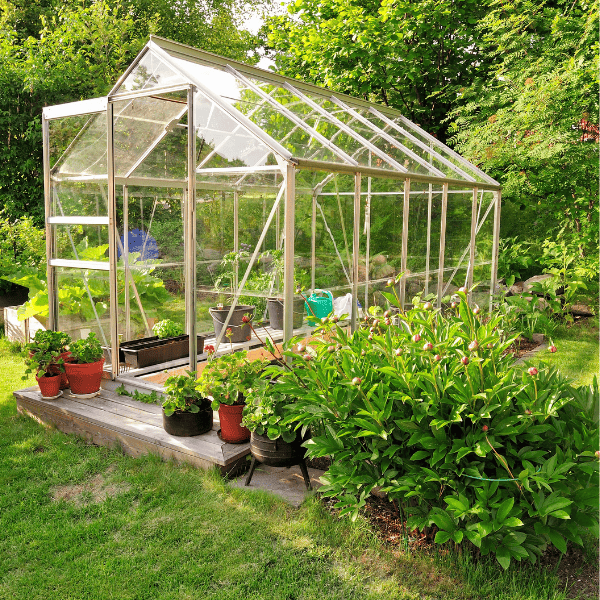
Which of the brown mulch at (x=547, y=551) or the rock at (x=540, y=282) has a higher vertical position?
the rock at (x=540, y=282)

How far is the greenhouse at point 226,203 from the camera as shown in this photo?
467cm

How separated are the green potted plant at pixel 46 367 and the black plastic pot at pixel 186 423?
51.7 inches

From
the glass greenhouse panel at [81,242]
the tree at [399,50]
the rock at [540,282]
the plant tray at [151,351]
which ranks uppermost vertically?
the tree at [399,50]

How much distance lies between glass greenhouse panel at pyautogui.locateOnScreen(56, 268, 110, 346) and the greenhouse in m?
0.01

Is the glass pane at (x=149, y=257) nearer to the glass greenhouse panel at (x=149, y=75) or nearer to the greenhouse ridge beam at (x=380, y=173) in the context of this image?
the glass greenhouse panel at (x=149, y=75)

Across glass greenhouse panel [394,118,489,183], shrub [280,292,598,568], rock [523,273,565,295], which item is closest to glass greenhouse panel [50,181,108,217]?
shrub [280,292,598,568]

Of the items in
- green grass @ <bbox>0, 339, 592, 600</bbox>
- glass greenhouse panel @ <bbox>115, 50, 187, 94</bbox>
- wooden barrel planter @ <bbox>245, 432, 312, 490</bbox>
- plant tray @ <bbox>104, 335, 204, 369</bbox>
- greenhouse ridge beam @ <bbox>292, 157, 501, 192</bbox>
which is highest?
glass greenhouse panel @ <bbox>115, 50, 187, 94</bbox>

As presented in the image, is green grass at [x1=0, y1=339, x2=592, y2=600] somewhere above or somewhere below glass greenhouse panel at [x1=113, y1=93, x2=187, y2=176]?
below

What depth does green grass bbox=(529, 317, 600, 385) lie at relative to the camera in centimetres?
583

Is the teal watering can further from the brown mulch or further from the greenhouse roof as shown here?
the brown mulch

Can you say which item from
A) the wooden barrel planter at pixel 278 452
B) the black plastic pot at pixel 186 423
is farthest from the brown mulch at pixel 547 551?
the black plastic pot at pixel 186 423

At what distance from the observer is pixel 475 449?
261 cm

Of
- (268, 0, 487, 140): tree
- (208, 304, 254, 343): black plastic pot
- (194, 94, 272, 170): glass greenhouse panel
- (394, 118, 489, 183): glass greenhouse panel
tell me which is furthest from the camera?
(268, 0, 487, 140): tree

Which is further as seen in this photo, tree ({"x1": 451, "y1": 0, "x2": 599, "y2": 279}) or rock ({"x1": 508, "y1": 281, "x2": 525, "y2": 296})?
rock ({"x1": 508, "y1": 281, "x2": 525, "y2": 296})
